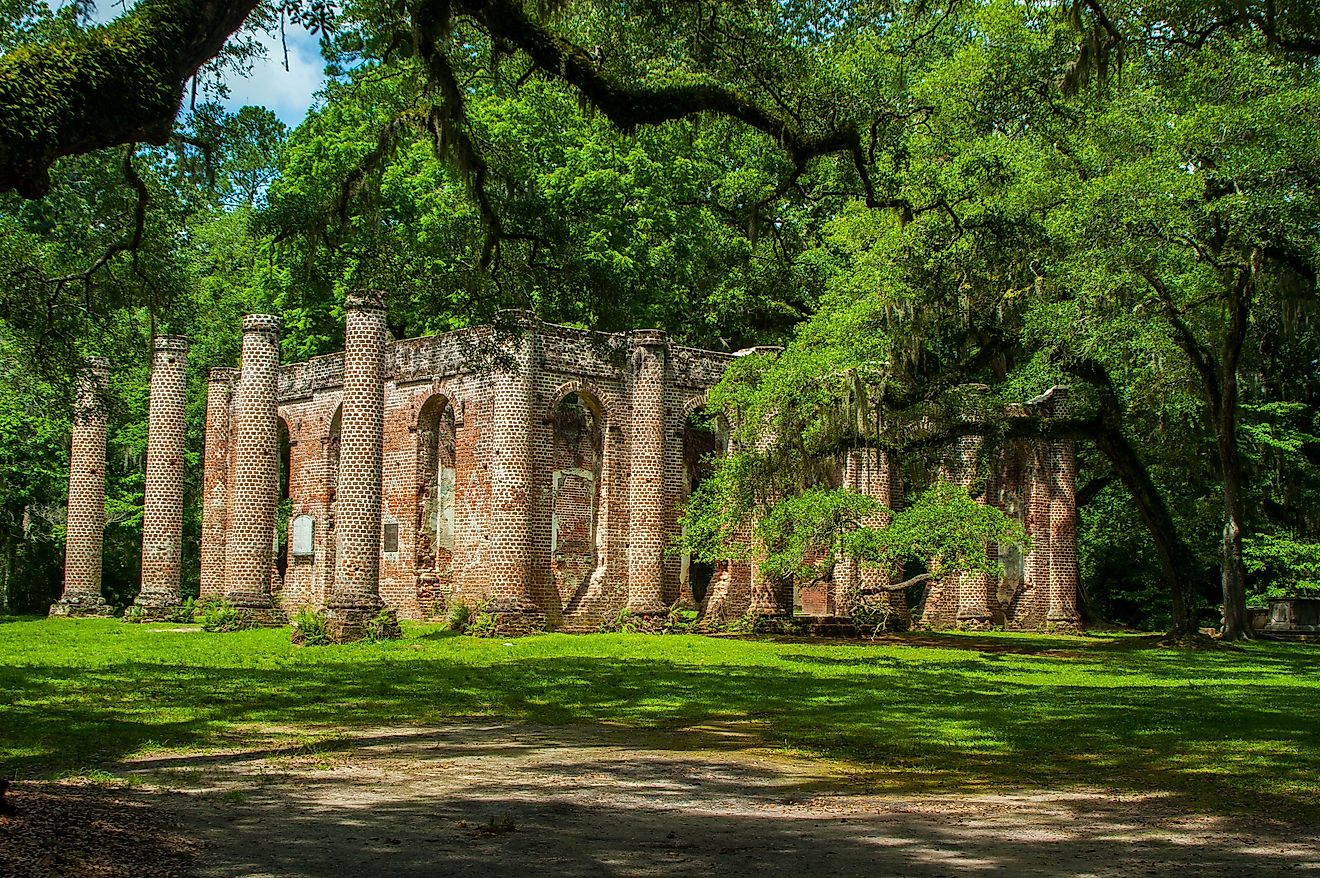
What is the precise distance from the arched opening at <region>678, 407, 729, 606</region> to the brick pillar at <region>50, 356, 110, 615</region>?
581 inches

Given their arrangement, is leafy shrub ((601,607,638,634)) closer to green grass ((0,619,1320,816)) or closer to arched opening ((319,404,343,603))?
green grass ((0,619,1320,816))

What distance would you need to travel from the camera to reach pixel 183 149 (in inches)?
539

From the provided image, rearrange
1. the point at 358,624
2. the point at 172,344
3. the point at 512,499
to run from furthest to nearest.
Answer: the point at 172,344, the point at 512,499, the point at 358,624

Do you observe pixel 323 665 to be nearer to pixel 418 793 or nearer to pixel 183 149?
pixel 183 149

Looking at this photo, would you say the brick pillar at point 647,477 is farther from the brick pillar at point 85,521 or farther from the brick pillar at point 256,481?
the brick pillar at point 85,521

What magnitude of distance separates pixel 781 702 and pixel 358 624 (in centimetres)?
1175

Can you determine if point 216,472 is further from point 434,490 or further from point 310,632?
point 310,632

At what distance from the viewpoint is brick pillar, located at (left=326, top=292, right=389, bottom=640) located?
24.2 meters

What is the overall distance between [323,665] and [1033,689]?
373 inches

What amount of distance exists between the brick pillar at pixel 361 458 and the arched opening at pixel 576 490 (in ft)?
17.6

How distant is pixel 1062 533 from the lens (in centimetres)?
3231

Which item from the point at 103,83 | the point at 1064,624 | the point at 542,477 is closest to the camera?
the point at 103,83

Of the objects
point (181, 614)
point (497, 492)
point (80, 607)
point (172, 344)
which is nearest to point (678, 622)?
point (497, 492)

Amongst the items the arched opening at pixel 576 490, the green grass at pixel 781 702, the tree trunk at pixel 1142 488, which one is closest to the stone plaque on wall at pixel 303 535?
the arched opening at pixel 576 490
